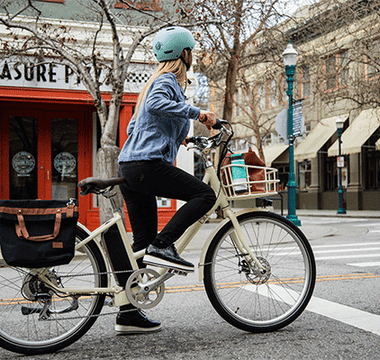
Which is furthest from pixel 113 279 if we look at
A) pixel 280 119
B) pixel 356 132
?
pixel 356 132

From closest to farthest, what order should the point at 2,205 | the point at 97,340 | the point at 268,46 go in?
the point at 2,205 < the point at 97,340 < the point at 268,46

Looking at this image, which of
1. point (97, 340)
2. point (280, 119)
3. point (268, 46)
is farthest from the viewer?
point (268, 46)

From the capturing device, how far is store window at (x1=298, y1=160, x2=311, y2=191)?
31.7 m

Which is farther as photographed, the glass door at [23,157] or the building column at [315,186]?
the building column at [315,186]

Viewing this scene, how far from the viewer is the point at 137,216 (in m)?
3.70

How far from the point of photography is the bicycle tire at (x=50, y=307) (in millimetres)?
3178

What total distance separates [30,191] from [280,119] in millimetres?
6963

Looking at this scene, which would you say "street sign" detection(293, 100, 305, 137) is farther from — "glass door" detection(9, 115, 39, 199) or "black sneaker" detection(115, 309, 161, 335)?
"black sneaker" detection(115, 309, 161, 335)

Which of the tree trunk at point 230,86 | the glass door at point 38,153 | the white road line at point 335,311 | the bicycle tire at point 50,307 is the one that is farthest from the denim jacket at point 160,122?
the tree trunk at point 230,86

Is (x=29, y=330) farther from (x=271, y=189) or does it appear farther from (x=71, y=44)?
(x=71, y=44)

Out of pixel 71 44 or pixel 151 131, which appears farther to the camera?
pixel 71 44

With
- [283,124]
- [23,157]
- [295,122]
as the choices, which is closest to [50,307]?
[23,157]

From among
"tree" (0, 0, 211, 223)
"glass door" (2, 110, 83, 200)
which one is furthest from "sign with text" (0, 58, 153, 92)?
"glass door" (2, 110, 83, 200)

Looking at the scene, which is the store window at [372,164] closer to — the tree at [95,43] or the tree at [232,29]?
the tree at [232,29]
